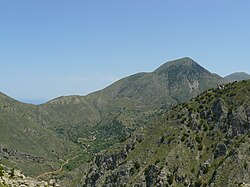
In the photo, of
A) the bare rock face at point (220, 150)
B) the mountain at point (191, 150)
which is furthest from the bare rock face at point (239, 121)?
the bare rock face at point (220, 150)

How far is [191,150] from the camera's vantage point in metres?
124

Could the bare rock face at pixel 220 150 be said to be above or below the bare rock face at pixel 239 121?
below

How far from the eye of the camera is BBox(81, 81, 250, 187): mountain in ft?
365

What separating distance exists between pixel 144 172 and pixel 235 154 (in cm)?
3001

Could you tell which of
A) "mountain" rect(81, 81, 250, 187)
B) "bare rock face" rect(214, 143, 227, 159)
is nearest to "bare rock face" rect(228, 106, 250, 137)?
"mountain" rect(81, 81, 250, 187)

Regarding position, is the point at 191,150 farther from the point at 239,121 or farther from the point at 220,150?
the point at 239,121

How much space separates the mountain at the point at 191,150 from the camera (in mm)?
111188

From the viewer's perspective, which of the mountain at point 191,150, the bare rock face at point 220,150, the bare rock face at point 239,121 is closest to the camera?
the mountain at point 191,150

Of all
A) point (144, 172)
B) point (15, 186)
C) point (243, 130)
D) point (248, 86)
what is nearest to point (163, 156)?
point (144, 172)

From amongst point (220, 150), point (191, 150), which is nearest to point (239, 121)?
point (220, 150)

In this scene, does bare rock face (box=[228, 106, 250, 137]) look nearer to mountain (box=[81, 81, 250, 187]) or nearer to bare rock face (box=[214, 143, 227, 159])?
mountain (box=[81, 81, 250, 187])

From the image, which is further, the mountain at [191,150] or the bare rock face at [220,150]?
the bare rock face at [220,150]

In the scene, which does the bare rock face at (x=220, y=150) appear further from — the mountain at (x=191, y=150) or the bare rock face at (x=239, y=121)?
the bare rock face at (x=239, y=121)

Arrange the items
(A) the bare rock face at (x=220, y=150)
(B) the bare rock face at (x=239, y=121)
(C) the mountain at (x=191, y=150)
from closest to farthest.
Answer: (C) the mountain at (x=191, y=150)
(A) the bare rock face at (x=220, y=150)
(B) the bare rock face at (x=239, y=121)
